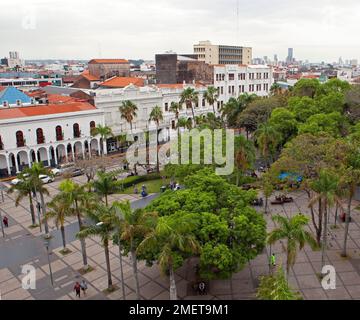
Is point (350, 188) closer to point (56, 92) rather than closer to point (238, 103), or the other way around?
point (238, 103)

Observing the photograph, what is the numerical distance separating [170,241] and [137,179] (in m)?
27.5

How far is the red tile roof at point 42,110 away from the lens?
170 feet

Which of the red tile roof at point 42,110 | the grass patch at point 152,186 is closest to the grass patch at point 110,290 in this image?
the grass patch at point 152,186

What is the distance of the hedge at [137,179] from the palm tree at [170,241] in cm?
2524

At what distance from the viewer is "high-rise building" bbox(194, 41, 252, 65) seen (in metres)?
123

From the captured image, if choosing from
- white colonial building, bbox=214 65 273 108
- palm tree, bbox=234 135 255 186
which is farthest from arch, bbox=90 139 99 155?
white colonial building, bbox=214 65 273 108

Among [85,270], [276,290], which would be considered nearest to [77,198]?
[85,270]

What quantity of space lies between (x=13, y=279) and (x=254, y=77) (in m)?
73.8

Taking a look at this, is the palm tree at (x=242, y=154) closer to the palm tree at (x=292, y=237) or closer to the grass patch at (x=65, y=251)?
the palm tree at (x=292, y=237)

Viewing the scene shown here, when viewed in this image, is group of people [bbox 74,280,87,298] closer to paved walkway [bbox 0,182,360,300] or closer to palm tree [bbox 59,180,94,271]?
paved walkway [bbox 0,182,360,300]

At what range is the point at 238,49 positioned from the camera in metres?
126

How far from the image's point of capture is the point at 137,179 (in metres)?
47.0

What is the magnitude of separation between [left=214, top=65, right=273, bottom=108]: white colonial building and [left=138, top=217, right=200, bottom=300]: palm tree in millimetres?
62194
